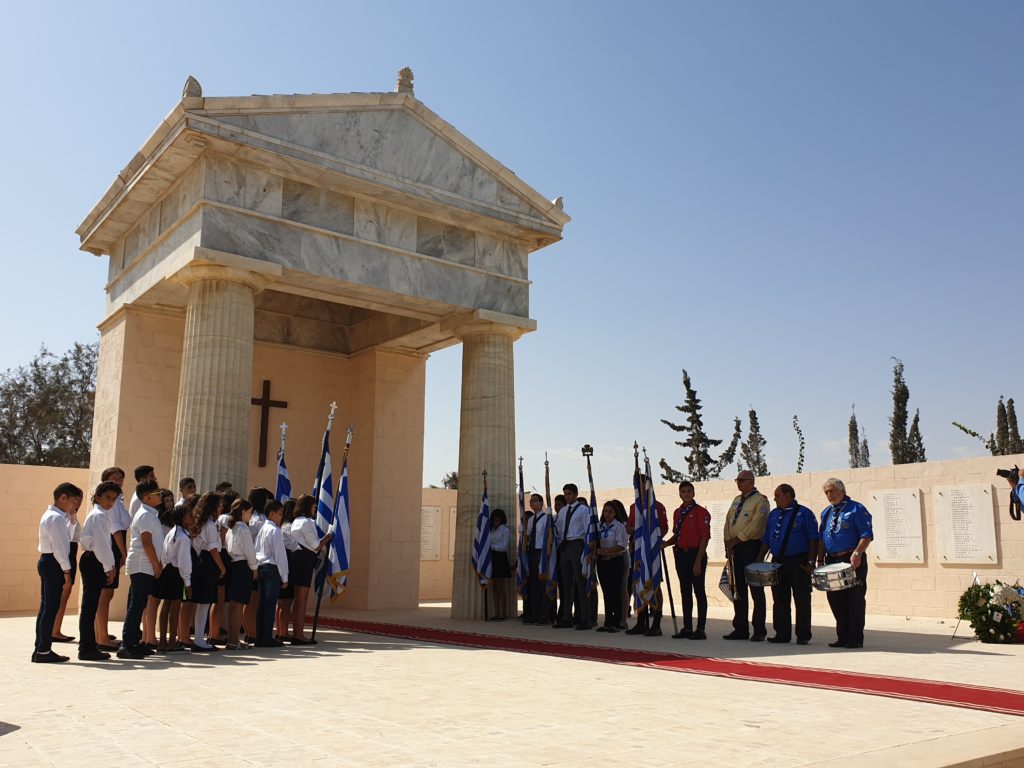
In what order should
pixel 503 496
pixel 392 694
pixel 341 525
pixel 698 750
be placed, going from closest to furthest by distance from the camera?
pixel 698 750
pixel 392 694
pixel 341 525
pixel 503 496

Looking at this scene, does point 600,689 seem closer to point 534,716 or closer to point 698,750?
point 534,716

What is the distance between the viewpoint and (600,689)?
6262mm

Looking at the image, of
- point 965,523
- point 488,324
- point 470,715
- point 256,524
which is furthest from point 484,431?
point 470,715

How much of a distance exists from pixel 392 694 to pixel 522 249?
970 cm

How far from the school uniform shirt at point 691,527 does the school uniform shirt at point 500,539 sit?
358 centimetres

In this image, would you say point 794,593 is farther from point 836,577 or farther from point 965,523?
point 965,523

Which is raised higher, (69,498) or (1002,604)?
(69,498)

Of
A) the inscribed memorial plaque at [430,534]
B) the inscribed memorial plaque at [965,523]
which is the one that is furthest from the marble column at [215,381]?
the inscribed memorial plaque at [965,523]

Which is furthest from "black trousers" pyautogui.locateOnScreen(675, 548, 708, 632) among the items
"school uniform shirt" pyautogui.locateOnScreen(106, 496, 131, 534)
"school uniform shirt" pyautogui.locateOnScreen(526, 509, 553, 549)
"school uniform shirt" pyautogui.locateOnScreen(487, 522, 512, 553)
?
"school uniform shirt" pyautogui.locateOnScreen(106, 496, 131, 534)

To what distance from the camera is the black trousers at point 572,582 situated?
11.7 m

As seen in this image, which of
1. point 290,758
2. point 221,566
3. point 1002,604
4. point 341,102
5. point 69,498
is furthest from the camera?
point 341,102

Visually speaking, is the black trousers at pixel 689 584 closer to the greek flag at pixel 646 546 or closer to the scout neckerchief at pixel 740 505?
the greek flag at pixel 646 546

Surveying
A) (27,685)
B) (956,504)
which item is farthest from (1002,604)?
(27,685)

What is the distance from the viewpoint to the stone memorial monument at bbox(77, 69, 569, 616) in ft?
37.0
